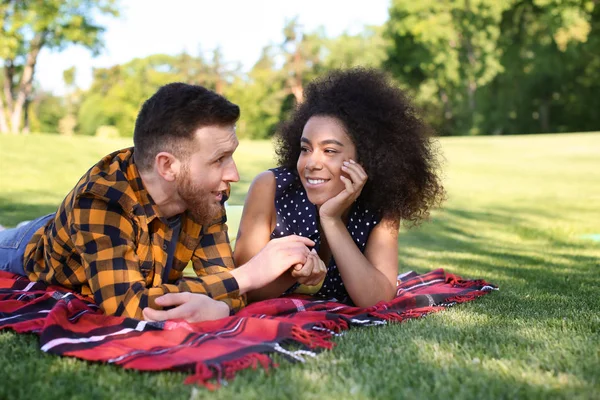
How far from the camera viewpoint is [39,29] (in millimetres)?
32656

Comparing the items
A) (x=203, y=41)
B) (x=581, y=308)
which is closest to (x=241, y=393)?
(x=581, y=308)

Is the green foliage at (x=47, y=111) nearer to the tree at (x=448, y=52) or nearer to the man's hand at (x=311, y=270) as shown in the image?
the tree at (x=448, y=52)

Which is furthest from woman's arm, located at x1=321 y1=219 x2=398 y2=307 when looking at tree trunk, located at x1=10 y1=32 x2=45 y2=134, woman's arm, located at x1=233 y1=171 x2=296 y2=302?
tree trunk, located at x1=10 y1=32 x2=45 y2=134

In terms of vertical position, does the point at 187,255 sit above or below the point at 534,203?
above

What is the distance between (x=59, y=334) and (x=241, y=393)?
103 cm

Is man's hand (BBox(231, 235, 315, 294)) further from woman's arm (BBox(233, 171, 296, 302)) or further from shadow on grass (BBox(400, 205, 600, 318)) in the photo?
shadow on grass (BBox(400, 205, 600, 318))

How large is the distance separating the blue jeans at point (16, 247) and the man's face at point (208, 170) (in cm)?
126

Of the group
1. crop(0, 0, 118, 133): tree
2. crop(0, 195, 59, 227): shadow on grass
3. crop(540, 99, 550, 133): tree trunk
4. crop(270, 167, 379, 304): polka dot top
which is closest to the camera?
crop(270, 167, 379, 304): polka dot top

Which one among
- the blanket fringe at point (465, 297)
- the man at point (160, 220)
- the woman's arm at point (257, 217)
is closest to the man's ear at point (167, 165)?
the man at point (160, 220)

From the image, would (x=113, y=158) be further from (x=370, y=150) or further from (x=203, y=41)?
(x=203, y=41)

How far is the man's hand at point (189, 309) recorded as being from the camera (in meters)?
2.98

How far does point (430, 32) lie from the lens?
45.7m

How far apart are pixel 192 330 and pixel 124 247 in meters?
0.52

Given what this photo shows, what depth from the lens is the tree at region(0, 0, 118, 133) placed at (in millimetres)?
32094
